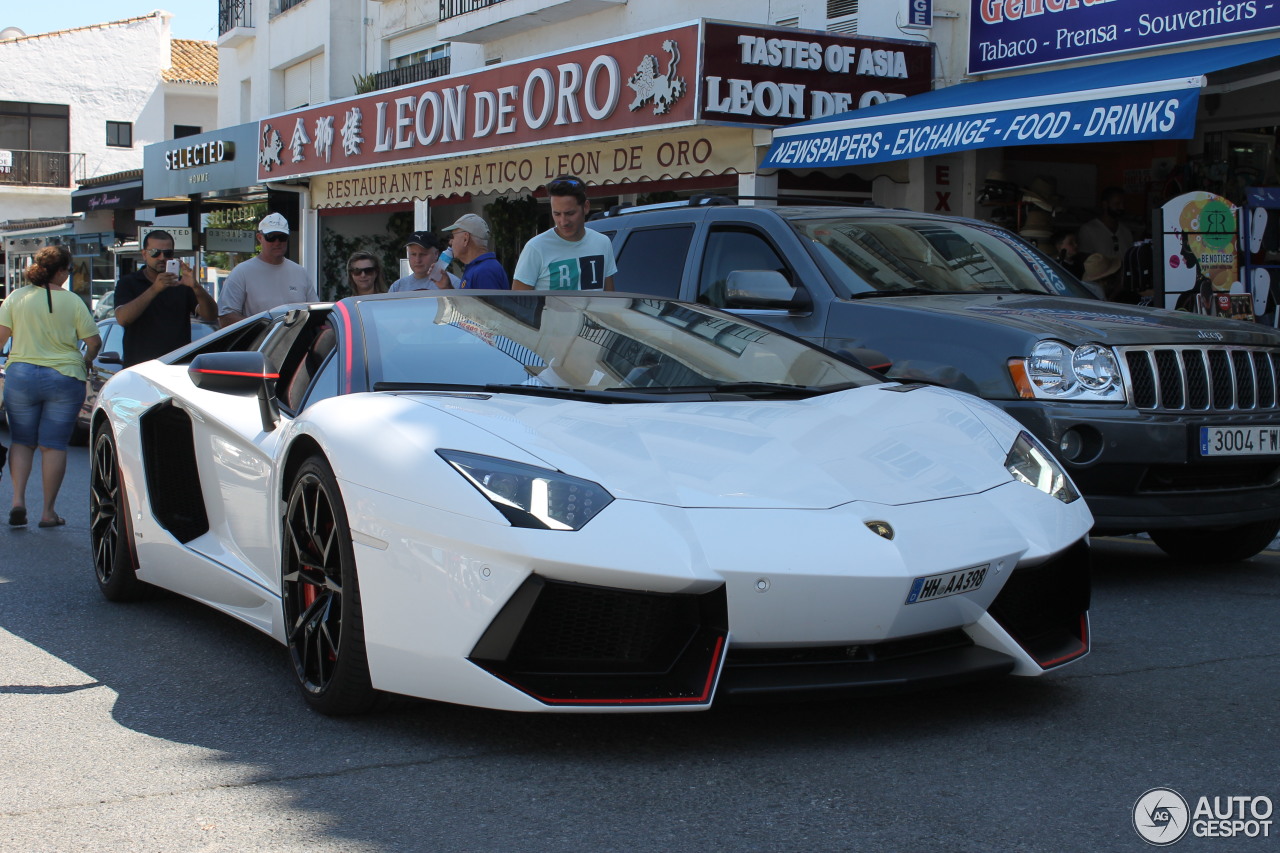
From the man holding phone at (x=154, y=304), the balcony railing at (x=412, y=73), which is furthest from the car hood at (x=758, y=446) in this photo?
the balcony railing at (x=412, y=73)

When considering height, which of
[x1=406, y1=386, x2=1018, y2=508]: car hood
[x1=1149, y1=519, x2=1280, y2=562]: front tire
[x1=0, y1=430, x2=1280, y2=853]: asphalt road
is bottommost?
[x1=0, y1=430, x2=1280, y2=853]: asphalt road

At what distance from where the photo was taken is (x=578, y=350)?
4.59m

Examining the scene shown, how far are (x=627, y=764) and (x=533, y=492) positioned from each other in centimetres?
68

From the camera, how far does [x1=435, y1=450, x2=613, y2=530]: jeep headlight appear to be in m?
3.45

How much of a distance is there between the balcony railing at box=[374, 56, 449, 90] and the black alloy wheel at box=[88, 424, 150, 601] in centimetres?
1860

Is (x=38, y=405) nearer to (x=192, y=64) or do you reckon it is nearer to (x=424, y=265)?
(x=424, y=265)

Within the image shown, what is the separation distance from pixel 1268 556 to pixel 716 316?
3.49 metres

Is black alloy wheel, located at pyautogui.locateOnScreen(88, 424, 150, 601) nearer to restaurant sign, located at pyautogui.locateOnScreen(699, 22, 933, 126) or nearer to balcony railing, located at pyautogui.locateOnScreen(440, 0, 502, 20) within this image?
restaurant sign, located at pyautogui.locateOnScreen(699, 22, 933, 126)

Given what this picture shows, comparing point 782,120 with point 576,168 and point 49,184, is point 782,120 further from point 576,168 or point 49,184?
point 49,184

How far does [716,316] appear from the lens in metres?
5.12

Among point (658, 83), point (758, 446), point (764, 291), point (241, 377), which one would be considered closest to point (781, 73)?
point (658, 83)

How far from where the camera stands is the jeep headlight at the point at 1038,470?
4.14 meters

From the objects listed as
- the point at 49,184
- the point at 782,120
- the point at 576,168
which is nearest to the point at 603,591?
the point at 782,120

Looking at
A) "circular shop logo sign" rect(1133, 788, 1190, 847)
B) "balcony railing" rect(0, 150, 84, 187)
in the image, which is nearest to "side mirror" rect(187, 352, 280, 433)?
"circular shop logo sign" rect(1133, 788, 1190, 847)
